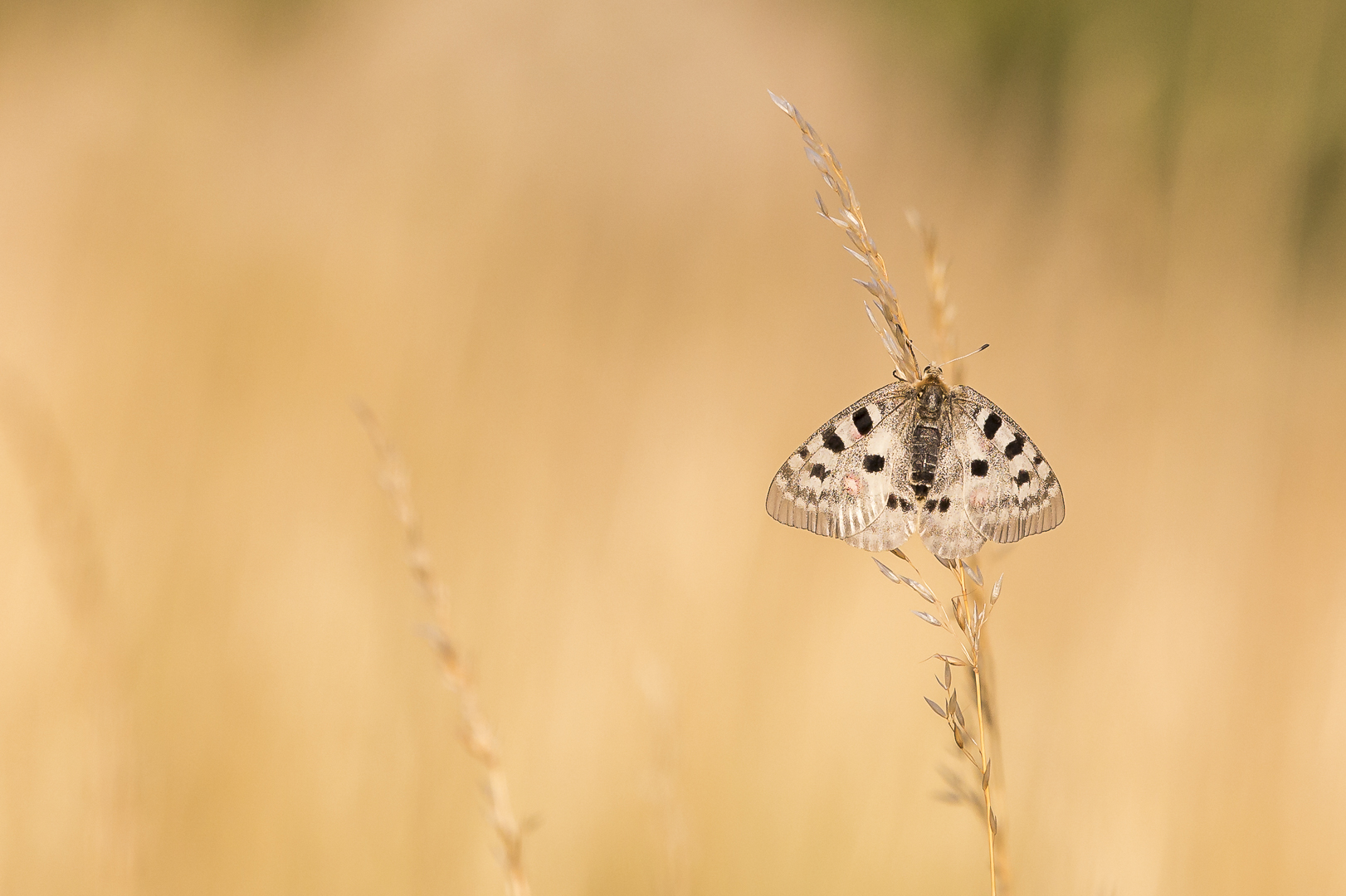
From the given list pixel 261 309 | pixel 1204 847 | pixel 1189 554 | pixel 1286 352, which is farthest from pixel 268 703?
pixel 1286 352

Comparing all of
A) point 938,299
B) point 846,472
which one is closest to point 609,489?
point 846,472

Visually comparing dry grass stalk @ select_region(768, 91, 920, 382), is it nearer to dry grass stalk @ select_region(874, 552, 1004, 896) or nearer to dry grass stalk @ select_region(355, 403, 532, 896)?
dry grass stalk @ select_region(874, 552, 1004, 896)

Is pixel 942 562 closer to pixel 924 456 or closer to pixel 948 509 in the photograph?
pixel 948 509

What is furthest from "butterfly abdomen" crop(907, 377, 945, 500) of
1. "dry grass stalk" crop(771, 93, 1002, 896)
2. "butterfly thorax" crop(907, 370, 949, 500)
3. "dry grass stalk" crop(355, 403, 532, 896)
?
"dry grass stalk" crop(355, 403, 532, 896)

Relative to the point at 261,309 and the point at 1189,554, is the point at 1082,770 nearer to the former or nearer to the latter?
the point at 1189,554

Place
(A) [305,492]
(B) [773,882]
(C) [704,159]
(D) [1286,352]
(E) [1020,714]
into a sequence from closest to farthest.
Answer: (B) [773,882] < (E) [1020,714] < (A) [305,492] < (D) [1286,352] < (C) [704,159]

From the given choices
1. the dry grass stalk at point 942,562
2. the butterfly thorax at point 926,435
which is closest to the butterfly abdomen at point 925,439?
the butterfly thorax at point 926,435
